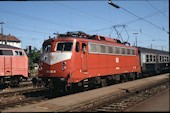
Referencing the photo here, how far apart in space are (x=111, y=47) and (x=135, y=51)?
653 centimetres

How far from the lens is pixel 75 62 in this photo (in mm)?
15422

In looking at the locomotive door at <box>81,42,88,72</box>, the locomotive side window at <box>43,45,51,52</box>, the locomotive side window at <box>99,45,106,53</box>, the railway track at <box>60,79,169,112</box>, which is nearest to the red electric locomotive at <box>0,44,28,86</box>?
the locomotive side window at <box>43,45,51,52</box>

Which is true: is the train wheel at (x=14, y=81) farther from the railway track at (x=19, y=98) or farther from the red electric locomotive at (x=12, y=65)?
the railway track at (x=19, y=98)

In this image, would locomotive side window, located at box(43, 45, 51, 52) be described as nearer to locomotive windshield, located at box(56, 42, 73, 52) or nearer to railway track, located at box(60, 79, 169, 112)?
locomotive windshield, located at box(56, 42, 73, 52)

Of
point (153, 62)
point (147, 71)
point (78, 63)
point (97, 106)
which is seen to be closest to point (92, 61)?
point (78, 63)

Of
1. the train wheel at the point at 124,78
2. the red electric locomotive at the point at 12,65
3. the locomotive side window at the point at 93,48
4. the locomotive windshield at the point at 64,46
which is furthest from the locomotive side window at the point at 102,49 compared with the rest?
the red electric locomotive at the point at 12,65

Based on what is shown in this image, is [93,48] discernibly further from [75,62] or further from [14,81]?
[14,81]

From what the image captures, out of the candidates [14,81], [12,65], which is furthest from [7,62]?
[14,81]

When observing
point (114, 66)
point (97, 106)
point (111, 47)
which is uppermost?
point (111, 47)

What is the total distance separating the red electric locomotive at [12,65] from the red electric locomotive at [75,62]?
5.25 m

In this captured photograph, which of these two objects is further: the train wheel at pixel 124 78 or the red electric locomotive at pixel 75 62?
the train wheel at pixel 124 78

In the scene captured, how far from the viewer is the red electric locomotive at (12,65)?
20516 mm

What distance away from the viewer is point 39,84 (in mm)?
15805

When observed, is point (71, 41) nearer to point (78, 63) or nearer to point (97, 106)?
point (78, 63)
